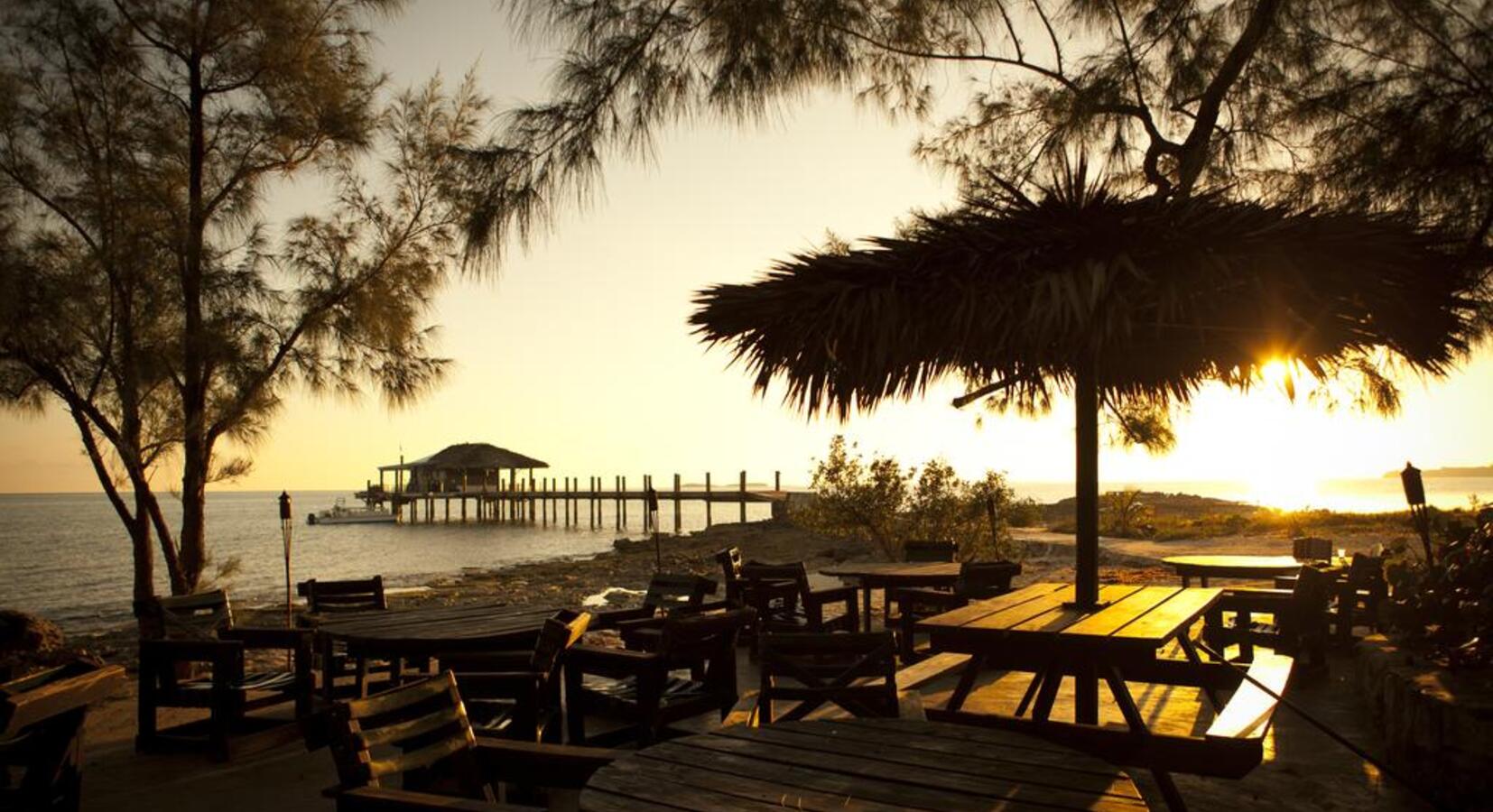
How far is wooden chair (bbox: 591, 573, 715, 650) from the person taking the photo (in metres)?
5.33

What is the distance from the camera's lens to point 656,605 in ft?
20.7

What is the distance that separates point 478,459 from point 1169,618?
5134cm

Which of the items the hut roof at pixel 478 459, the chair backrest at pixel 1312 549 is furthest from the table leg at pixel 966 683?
the hut roof at pixel 478 459

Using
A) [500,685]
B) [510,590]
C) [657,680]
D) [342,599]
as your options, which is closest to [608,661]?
[657,680]

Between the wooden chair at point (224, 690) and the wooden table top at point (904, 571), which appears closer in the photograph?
the wooden chair at point (224, 690)

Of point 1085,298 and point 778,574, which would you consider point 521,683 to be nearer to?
point 1085,298

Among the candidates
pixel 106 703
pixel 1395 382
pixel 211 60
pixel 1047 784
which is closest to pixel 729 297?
pixel 1047 784

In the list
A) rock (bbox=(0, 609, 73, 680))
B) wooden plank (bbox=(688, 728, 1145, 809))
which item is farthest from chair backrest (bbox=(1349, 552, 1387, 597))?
rock (bbox=(0, 609, 73, 680))

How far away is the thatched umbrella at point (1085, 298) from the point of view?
350 cm

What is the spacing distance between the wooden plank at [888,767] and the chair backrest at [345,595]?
14.2 ft

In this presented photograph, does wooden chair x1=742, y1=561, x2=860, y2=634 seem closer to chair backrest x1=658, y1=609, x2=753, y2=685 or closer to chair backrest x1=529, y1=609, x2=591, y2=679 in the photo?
chair backrest x1=658, y1=609, x2=753, y2=685

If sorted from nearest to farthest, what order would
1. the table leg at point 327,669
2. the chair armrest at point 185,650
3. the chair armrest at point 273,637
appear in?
the chair armrest at point 185,650 → the chair armrest at point 273,637 → the table leg at point 327,669

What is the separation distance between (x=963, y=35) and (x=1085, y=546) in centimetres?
417

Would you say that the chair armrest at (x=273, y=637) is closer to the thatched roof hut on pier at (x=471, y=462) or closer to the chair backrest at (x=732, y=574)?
the chair backrest at (x=732, y=574)
